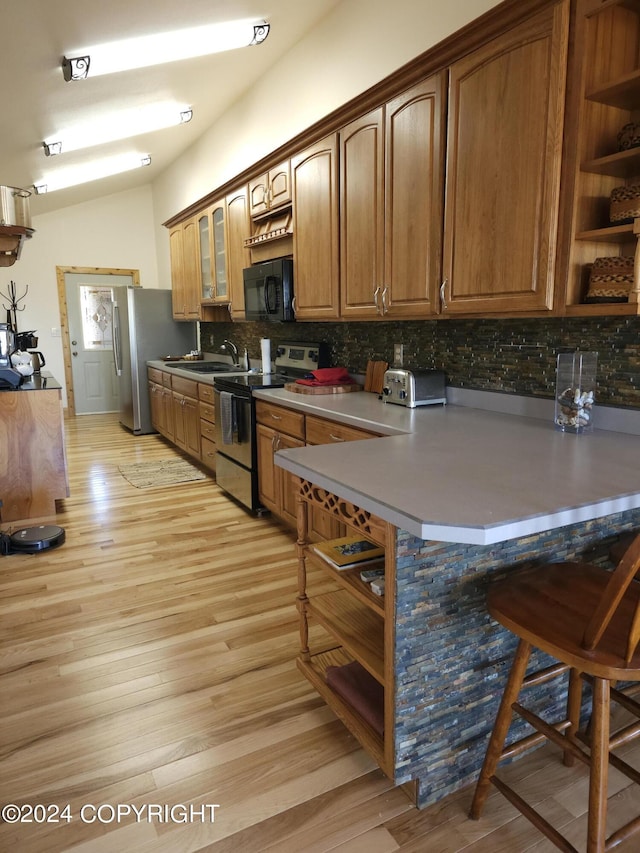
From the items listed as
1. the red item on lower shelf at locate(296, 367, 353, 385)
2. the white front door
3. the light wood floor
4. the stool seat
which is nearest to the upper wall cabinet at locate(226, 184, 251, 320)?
the red item on lower shelf at locate(296, 367, 353, 385)

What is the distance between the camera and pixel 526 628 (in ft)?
4.17

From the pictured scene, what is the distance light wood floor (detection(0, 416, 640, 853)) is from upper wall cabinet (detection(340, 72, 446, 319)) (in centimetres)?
156

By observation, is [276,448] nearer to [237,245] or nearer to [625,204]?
[237,245]

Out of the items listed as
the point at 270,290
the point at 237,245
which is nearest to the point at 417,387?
the point at 270,290

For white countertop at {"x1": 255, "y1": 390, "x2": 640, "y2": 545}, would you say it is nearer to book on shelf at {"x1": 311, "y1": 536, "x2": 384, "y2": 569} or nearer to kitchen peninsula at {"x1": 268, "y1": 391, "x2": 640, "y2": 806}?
kitchen peninsula at {"x1": 268, "y1": 391, "x2": 640, "y2": 806}

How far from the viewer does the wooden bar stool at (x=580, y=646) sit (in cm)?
114

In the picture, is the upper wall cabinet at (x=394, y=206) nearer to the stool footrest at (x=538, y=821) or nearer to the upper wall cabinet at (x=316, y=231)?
the upper wall cabinet at (x=316, y=231)

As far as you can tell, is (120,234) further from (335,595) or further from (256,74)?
(335,595)

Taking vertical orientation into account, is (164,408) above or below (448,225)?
below

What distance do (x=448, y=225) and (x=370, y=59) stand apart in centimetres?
148

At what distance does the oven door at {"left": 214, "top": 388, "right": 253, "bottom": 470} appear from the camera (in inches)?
145

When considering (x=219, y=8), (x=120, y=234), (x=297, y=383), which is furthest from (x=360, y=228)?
(x=120, y=234)

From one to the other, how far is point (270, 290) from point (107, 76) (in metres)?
1.66

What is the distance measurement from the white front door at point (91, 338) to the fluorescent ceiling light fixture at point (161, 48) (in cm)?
461
